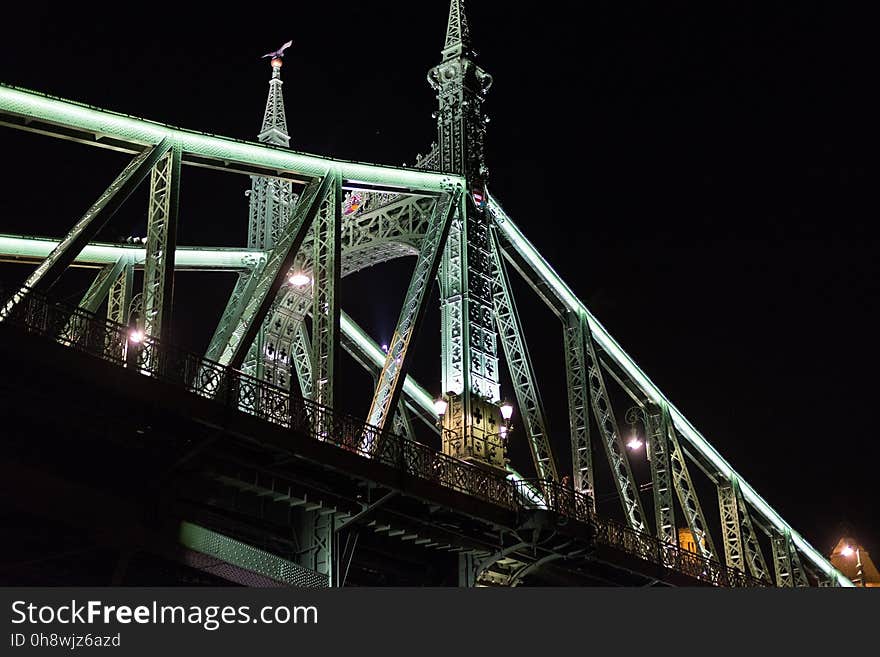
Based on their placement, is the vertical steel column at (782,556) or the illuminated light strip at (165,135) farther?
the vertical steel column at (782,556)

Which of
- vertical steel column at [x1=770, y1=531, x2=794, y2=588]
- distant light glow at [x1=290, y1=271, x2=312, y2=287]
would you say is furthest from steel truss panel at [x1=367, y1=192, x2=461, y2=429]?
vertical steel column at [x1=770, y1=531, x2=794, y2=588]

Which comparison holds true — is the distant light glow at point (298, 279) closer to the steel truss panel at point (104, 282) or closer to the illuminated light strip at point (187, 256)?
the illuminated light strip at point (187, 256)

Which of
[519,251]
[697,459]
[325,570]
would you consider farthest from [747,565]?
[325,570]

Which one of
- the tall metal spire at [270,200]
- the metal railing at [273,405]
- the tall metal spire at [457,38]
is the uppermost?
the tall metal spire at [457,38]

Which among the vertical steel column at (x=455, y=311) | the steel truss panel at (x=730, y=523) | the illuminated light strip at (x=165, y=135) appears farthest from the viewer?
the steel truss panel at (x=730, y=523)

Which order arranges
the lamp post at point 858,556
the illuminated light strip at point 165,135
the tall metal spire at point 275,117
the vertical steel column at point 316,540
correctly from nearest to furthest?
1. the illuminated light strip at point 165,135
2. the vertical steel column at point 316,540
3. the tall metal spire at point 275,117
4. the lamp post at point 858,556

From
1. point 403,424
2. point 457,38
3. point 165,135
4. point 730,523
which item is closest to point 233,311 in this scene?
point 165,135

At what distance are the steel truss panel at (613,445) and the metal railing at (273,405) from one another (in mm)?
5110

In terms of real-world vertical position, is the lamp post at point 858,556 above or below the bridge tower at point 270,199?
below

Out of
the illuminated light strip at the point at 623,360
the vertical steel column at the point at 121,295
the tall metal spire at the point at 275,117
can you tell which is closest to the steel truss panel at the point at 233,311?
the vertical steel column at the point at 121,295

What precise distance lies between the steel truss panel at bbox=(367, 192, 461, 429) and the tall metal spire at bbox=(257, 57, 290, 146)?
27.3 feet

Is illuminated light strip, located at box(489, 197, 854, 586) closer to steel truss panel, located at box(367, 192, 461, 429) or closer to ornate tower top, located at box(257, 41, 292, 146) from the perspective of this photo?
steel truss panel, located at box(367, 192, 461, 429)

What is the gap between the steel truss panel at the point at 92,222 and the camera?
75.2ft

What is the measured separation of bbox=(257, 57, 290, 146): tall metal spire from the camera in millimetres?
42094
